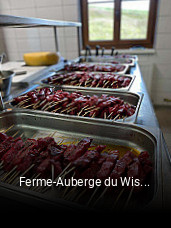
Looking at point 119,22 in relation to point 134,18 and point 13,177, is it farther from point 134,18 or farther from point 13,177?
point 13,177

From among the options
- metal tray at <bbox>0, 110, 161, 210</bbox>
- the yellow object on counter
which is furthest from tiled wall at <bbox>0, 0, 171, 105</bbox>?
metal tray at <bbox>0, 110, 161, 210</bbox>

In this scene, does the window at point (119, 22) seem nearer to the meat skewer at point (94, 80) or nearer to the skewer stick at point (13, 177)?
the meat skewer at point (94, 80)

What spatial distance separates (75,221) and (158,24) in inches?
168

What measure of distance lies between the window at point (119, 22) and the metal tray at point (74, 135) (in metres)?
3.65

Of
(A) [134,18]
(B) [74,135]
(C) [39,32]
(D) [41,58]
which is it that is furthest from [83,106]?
(C) [39,32]

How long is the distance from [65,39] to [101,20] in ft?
3.16

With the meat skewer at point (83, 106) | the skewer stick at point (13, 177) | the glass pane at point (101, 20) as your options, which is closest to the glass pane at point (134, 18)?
the glass pane at point (101, 20)

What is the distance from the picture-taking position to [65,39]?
14.5ft

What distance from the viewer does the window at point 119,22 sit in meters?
4.04

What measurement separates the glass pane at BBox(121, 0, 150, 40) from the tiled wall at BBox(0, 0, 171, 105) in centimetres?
38

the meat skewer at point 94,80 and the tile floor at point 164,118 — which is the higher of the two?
the meat skewer at point 94,80

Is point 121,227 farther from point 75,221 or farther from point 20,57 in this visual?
point 20,57

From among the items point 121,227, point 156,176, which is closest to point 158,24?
point 156,176

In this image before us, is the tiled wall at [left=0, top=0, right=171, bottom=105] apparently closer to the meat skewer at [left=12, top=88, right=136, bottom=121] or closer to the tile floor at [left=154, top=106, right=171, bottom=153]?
the tile floor at [left=154, top=106, right=171, bottom=153]
